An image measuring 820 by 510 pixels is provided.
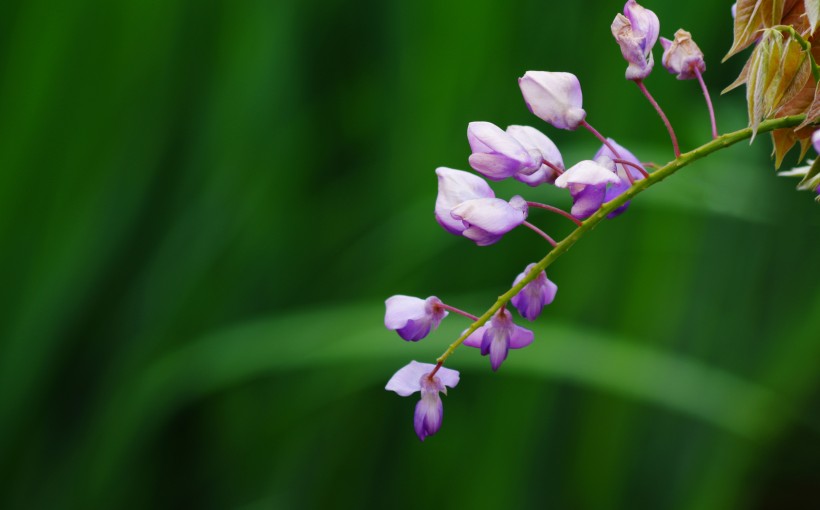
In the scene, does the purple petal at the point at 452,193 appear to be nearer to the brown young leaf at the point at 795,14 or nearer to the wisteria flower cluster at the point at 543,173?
the wisteria flower cluster at the point at 543,173

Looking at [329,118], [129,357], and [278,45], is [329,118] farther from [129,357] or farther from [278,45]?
[129,357]

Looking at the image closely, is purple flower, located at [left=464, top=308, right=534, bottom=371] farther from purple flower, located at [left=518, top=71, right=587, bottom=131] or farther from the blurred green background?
the blurred green background

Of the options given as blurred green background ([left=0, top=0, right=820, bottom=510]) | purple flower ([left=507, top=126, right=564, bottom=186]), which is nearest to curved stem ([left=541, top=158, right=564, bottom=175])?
purple flower ([left=507, top=126, right=564, bottom=186])

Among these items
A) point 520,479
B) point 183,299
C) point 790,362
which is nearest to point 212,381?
point 183,299

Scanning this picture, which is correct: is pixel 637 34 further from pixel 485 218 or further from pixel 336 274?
pixel 336 274

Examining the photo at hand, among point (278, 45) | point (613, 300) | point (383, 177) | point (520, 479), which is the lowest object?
point (520, 479)

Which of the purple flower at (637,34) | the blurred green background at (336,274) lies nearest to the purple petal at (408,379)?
the purple flower at (637,34)
